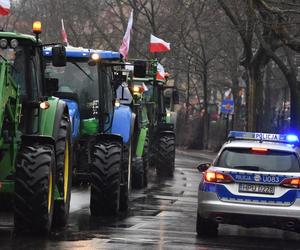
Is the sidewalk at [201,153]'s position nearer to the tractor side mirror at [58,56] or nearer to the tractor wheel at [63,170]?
the tractor wheel at [63,170]

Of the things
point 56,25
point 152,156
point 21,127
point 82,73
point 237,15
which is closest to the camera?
point 21,127

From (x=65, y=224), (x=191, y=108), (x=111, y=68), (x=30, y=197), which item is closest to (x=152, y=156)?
(x=111, y=68)

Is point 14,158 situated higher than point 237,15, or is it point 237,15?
point 237,15

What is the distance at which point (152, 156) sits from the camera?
81.1 feet

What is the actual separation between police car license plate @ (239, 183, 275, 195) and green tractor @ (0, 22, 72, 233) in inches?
100

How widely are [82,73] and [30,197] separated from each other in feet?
16.4

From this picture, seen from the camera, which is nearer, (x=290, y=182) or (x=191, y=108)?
(x=290, y=182)

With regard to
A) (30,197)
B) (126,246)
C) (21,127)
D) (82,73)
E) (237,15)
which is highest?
(237,15)

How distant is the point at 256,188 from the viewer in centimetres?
1070

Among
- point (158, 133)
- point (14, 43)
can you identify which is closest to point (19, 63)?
point (14, 43)

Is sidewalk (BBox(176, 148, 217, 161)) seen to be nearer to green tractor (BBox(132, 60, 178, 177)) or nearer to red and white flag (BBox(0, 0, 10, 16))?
green tractor (BBox(132, 60, 178, 177))

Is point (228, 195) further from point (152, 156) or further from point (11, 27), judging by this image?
point (11, 27)

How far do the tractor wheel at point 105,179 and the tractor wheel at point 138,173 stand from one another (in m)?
5.62

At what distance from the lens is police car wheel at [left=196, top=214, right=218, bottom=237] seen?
11.1 m
